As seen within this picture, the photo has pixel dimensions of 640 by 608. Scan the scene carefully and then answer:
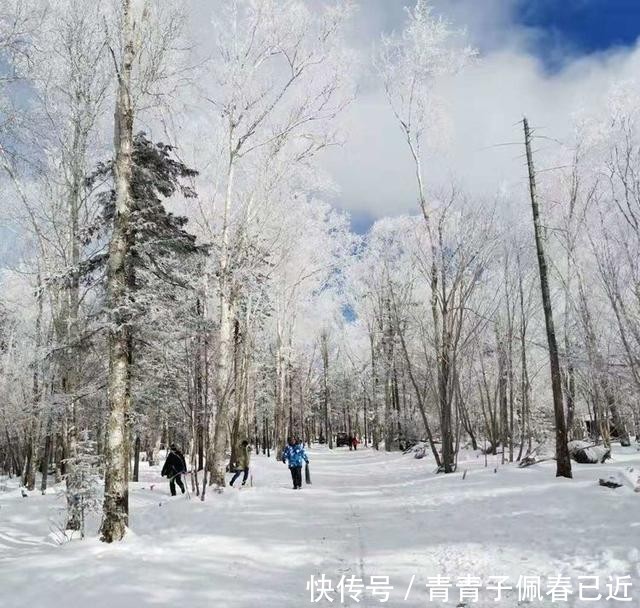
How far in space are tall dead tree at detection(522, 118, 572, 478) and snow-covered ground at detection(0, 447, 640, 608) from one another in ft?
1.85

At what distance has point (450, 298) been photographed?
15891 millimetres

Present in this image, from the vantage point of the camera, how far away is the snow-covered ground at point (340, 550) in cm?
512

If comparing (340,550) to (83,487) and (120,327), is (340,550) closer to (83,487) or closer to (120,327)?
(83,487)

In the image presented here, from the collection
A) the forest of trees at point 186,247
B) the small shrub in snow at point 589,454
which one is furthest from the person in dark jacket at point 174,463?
the small shrub in snow at point 589,454

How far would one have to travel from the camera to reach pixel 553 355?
43.0 feet

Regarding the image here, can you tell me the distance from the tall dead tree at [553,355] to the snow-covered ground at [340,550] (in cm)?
56

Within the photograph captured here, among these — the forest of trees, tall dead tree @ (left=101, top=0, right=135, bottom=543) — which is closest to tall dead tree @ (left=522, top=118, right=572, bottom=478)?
the forest of trees

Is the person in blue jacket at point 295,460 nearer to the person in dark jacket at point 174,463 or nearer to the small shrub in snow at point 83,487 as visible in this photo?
the person in dark jacket at point 174,463

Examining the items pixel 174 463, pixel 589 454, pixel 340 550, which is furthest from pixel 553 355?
pixel 174 463

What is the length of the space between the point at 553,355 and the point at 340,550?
28.8ft

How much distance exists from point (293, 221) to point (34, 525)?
502 inches

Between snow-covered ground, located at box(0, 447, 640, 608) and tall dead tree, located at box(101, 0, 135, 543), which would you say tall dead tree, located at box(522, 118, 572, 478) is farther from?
tall dead tree, located at box(101, 0, 135, 543)

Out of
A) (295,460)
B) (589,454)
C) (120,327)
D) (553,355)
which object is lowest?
(589,454)

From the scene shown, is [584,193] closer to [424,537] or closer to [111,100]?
[424,537]
